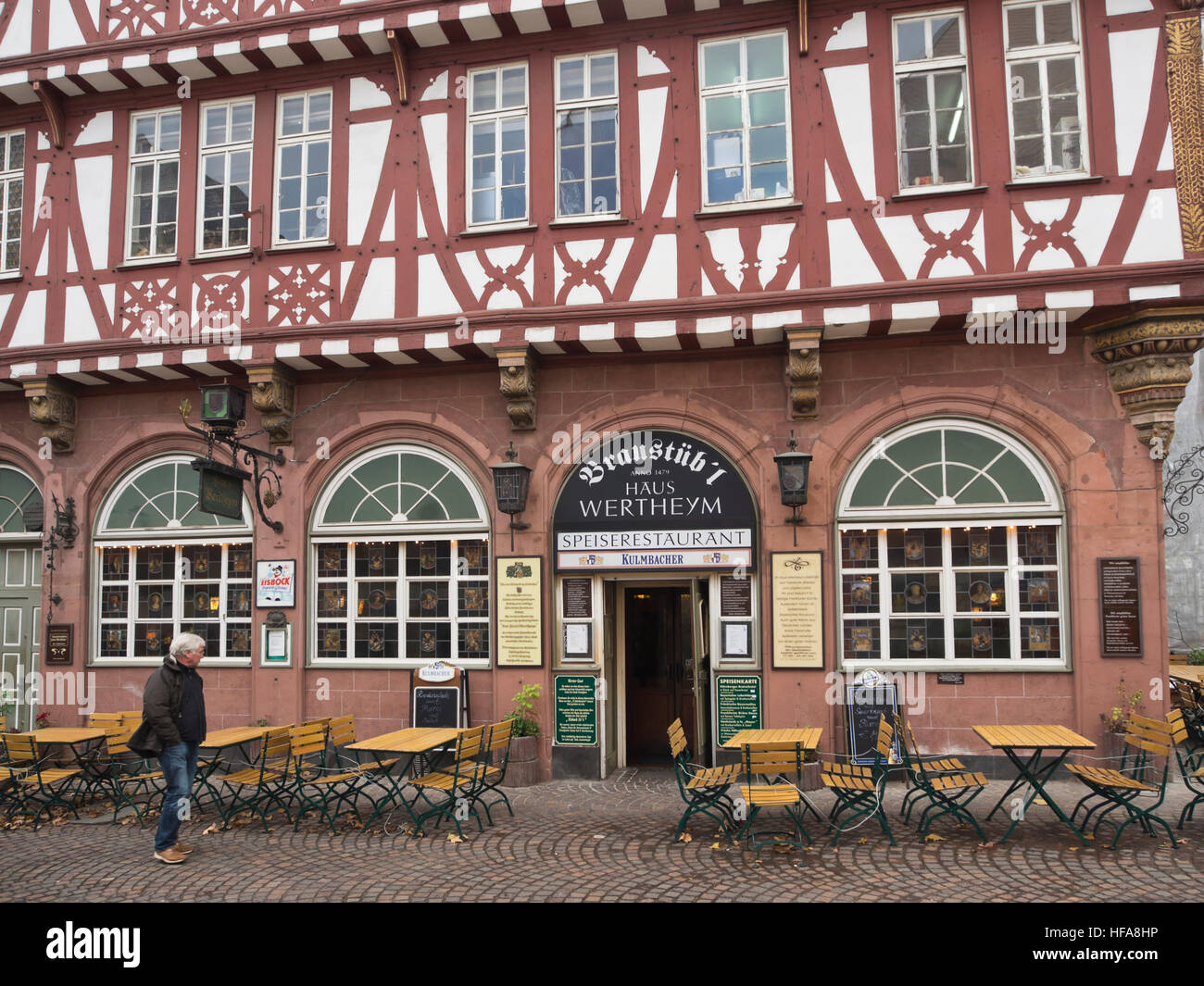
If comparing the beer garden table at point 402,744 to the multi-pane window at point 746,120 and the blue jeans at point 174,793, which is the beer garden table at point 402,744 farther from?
the multi-pane window at point 746,120

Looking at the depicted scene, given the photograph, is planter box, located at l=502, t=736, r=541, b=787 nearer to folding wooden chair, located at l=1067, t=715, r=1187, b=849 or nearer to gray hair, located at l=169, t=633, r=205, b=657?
gray hair, located at l=169, t=633, r=205, b=657

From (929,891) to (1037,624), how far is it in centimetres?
408

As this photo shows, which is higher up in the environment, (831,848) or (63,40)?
(63,40)

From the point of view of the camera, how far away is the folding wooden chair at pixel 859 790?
7.30 meters

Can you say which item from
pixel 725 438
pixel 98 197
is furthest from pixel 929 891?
pixel 98 197

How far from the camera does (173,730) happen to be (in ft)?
23.7

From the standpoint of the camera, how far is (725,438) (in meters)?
9.98

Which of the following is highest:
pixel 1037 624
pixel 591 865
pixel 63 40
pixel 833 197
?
pixel 63 40

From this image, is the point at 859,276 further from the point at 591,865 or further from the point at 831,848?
the point at 591,865

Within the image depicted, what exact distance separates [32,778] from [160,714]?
9.30 ft

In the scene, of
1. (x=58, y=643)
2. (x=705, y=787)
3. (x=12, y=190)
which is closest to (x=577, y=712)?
(x=705, y=787)

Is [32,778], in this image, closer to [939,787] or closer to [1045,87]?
[939,787]

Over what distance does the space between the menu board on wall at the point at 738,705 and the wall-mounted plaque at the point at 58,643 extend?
25.7 feet

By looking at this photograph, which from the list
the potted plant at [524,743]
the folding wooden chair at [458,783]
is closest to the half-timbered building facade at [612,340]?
the potted plant at [524,743]
